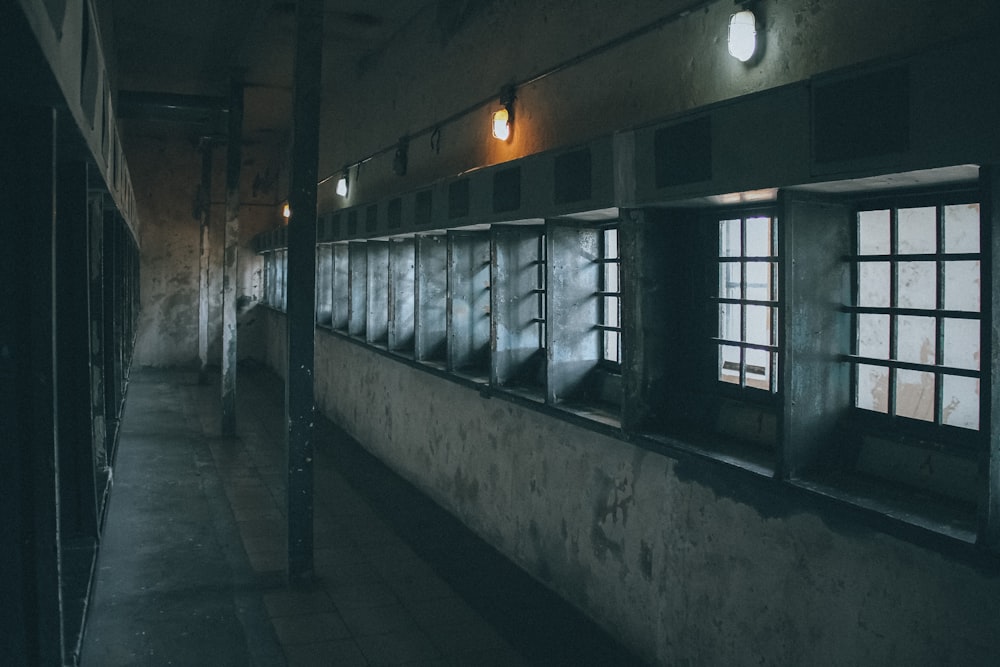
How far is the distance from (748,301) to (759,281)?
0.38ft

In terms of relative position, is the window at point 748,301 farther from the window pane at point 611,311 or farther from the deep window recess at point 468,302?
the deep window recess at point 468,302

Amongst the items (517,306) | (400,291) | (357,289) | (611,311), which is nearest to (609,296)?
(611,311)

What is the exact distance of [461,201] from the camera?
20.5ft

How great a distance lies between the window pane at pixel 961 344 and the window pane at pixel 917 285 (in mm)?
116

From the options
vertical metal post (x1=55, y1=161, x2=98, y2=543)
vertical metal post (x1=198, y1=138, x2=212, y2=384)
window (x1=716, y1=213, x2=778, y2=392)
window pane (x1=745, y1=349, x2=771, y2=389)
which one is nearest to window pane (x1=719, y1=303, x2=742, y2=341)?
window (x1=716, y1=213, x2=778, y2=392)

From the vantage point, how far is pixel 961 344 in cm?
304

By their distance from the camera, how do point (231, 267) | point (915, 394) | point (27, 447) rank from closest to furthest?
1. point (27, 447)
2. point (915, 394)
3. point (231, 267)

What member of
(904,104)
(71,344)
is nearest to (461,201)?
(71,344)

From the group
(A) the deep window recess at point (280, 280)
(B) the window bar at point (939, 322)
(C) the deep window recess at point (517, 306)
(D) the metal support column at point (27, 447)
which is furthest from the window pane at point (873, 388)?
(A) the deep window recess at point (280, 280)

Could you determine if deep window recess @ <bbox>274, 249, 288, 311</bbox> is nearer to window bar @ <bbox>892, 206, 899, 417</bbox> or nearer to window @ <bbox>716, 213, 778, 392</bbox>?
window @ <bbox>716, 213, 778, 392</bbox>

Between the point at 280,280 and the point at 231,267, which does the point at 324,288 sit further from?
the point at 280,280

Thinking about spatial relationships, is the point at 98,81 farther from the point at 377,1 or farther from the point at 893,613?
the point at 377,1

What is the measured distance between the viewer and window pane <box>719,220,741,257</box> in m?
4.18

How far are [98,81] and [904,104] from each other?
271 cm
